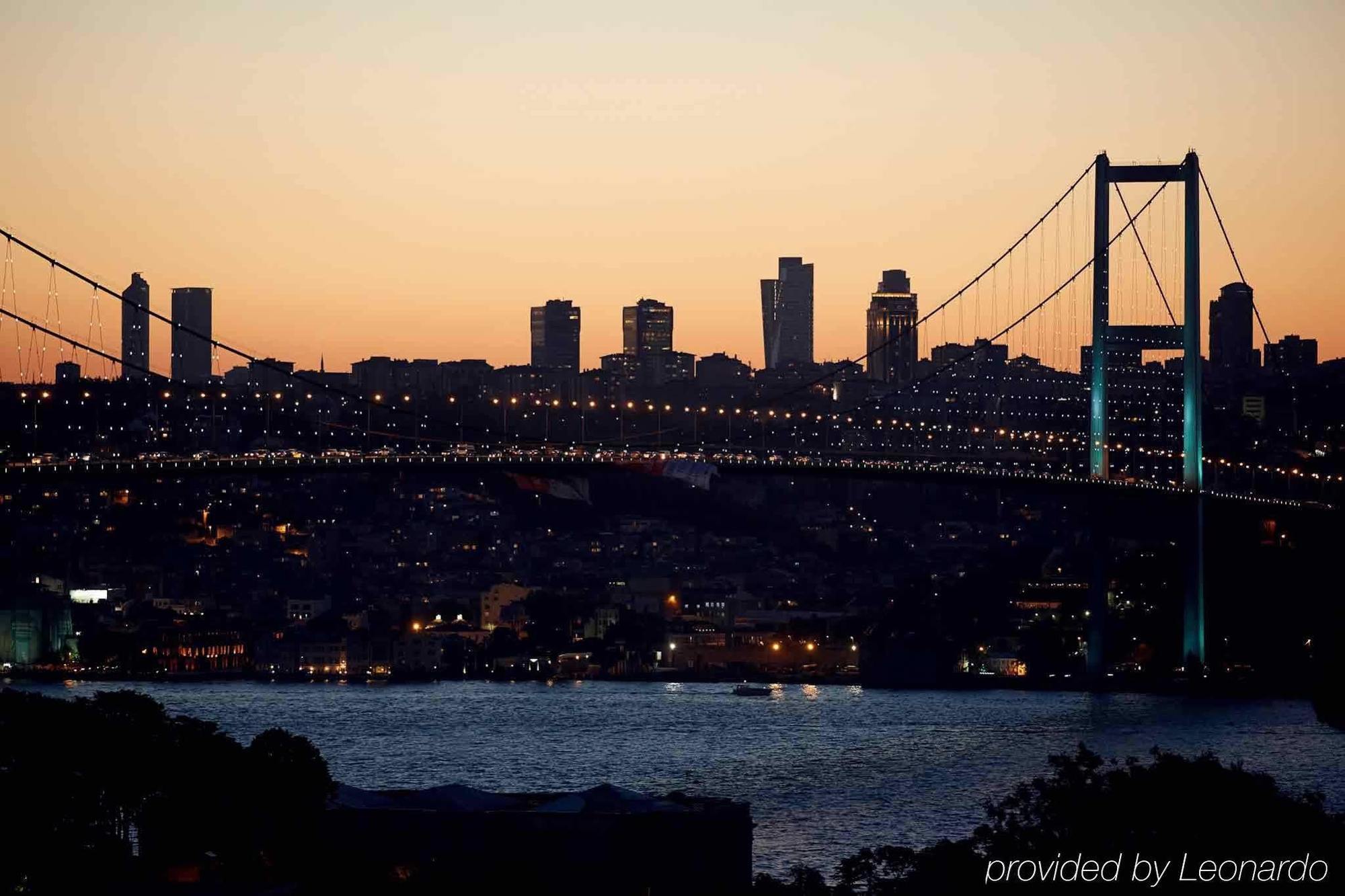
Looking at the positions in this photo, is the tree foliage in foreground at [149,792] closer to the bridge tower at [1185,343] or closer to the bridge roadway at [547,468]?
the bridge roadway at [547,468]

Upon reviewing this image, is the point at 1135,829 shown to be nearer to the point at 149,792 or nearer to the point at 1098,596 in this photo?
the point at 149,792

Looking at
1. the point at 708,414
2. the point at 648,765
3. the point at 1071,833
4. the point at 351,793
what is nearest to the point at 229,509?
the point at 708,414

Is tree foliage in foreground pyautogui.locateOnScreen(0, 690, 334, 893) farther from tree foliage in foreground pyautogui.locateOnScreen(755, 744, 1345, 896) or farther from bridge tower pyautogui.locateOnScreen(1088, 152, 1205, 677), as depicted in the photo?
bridge tower pyautogui.locateOnScreen(1088, 152, 1205, 677)

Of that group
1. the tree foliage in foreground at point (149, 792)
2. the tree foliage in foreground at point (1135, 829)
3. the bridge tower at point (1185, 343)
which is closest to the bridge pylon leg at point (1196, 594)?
the bridge tower at point (1185, 343)

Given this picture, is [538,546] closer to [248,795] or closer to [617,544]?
[617,544]

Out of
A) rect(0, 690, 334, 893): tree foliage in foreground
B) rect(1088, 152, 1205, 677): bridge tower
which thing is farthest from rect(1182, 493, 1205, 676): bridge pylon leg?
rect(0, 690, 334, 893): tree foliage in foreground

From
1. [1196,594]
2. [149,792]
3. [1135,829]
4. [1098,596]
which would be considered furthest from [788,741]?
[1135,829]
